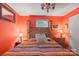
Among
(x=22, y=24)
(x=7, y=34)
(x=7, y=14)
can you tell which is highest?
(x=7, y=14)

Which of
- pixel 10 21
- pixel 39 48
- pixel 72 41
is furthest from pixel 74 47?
pixel 10 21

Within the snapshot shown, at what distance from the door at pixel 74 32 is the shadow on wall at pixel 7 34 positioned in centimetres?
66

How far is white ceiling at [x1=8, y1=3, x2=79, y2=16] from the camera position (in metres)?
1.44

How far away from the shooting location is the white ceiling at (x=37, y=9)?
1441 millimetres

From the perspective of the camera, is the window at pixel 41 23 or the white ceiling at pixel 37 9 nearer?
the white ceiling at pixel 37 9

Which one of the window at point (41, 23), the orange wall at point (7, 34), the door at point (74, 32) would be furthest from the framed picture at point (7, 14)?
the door at point (74, 32)

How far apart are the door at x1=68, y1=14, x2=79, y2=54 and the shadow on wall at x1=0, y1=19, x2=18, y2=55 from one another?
663mm

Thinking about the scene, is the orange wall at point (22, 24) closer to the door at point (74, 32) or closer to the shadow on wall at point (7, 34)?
the shadow on wall at point (7, 34)

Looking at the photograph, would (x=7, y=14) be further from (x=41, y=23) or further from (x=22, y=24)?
(x=41, y=23)

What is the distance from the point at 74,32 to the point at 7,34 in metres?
0.81

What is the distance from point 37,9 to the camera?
154cm

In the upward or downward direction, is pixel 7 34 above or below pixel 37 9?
below

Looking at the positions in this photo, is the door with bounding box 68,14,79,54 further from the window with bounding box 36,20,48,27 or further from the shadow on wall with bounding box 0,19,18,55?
the shadow on wall with bounding box 0,19,18,55

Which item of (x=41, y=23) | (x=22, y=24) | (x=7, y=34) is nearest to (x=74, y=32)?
(x=41, y=23)
